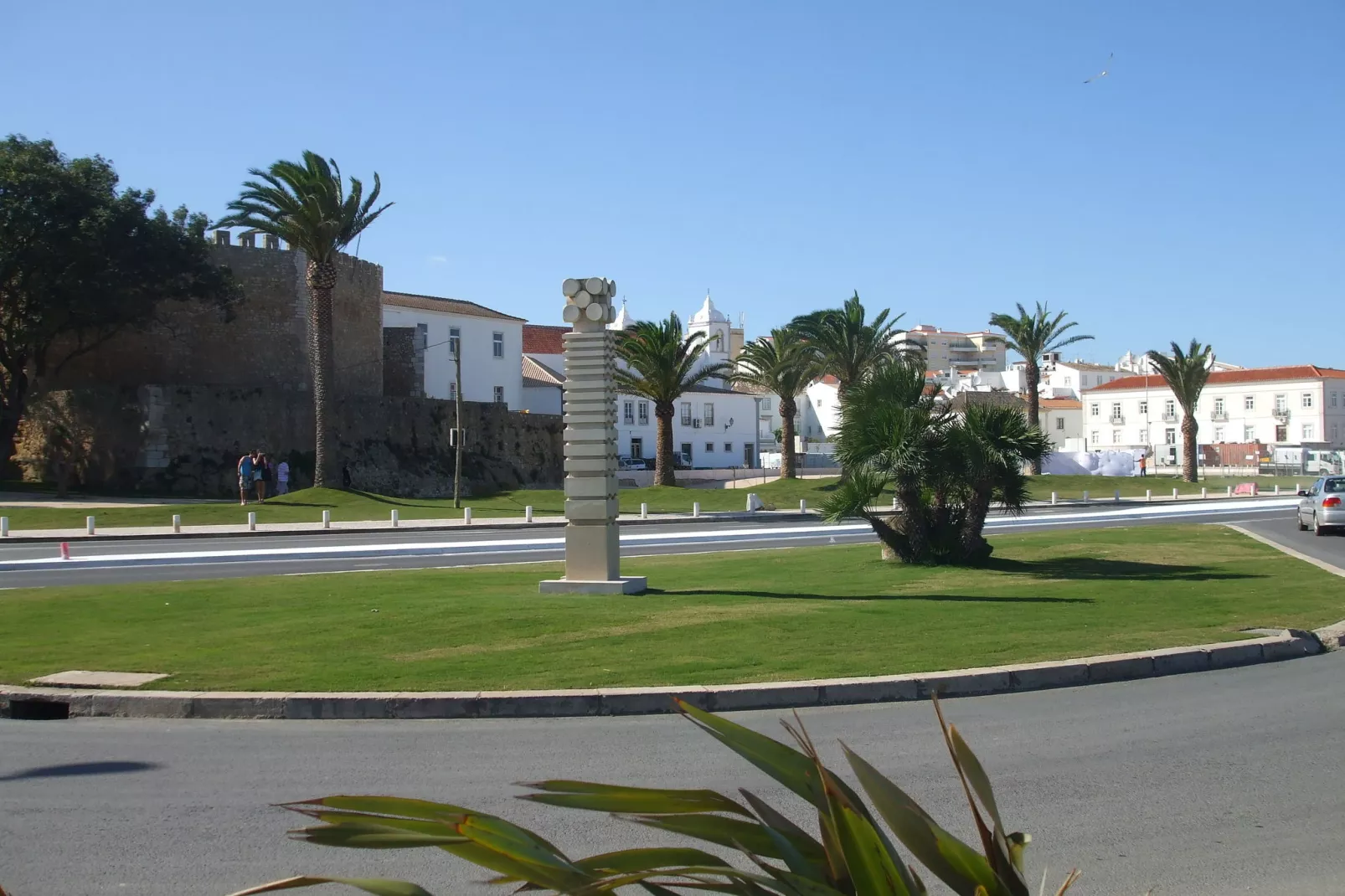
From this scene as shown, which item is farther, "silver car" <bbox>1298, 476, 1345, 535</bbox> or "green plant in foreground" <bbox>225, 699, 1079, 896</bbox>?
"silver car" <bbox>1298, 476, 1345, 535</bbox>

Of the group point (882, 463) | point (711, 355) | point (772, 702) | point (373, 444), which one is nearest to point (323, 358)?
point (373, 444)

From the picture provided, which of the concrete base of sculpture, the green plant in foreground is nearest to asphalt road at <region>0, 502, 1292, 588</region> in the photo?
the concrete base of sculpture

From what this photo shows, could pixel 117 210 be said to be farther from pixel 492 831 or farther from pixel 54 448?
pixel 492 831

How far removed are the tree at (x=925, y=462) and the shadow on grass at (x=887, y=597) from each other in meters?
3.49

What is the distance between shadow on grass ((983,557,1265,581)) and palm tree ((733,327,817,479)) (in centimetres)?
3296

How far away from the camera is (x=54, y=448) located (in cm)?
4712

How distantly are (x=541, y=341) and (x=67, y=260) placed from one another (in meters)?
45.1

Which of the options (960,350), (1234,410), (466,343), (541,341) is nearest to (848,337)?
(466,343)

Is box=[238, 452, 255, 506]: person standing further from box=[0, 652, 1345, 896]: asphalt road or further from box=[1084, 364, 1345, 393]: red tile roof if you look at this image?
box=[1084, 364, 1345, 393]: red tile roof

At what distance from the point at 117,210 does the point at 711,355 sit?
66423mm

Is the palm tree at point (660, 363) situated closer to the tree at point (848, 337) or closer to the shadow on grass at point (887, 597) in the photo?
the tree at point (848, 337)

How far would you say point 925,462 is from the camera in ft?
58.6

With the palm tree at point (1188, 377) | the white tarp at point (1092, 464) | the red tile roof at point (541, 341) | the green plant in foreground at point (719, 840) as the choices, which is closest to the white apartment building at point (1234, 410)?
the white tarp at point (1092, 464)

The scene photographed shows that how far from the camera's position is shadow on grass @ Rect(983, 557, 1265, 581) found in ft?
55.5
